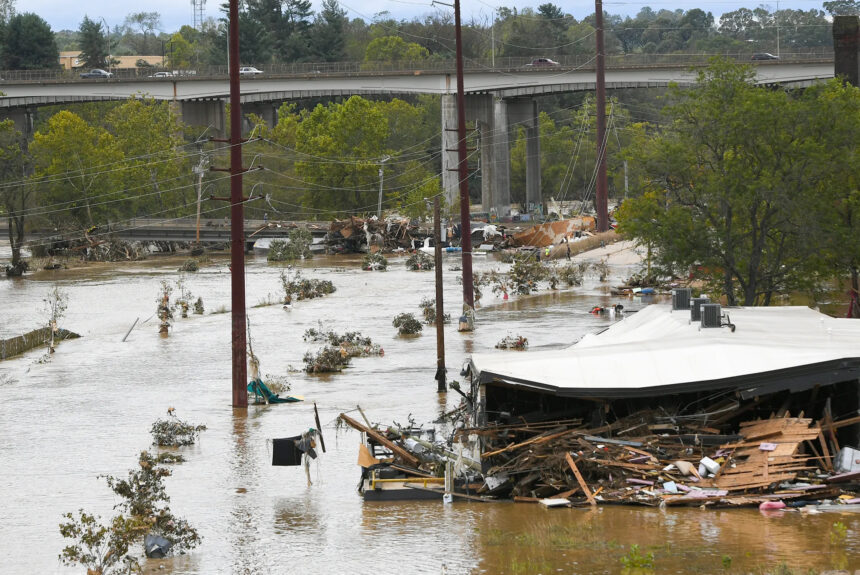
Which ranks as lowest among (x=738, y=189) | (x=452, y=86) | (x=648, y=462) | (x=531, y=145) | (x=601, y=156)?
(x=648, y=462)

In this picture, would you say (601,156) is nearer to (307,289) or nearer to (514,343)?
(307,289)

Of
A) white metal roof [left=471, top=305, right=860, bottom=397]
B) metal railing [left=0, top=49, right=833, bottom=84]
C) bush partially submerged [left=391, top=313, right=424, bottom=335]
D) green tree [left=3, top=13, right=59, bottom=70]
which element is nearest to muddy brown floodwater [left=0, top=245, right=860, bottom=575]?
bush partially submerged [left=391, top=313, right=424, bottom=335]

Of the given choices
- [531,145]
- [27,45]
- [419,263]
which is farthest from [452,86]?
[27,45]

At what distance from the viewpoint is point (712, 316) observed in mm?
23734

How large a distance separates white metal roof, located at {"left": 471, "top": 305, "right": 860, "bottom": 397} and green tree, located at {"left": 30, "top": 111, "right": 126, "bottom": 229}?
7380cm

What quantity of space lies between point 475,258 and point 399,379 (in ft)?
144

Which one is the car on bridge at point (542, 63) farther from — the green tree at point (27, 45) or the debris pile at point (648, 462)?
the debris pile at point (648, 462)

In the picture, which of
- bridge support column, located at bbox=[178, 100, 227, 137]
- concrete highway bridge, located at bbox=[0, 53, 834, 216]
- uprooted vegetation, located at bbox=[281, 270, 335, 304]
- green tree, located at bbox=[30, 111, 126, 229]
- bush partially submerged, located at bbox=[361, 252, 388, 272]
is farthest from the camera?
bridge support column, located at bbox=[178, 100, 227, 137]

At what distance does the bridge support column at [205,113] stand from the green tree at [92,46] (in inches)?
2190

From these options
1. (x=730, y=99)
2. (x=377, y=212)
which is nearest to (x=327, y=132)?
(x=377, y=212)

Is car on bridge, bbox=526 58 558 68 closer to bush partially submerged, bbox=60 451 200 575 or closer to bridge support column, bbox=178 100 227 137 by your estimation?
bridge support column, bbox=178 100 227 137

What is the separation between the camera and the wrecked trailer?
1875 centimetres

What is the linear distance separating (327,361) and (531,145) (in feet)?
269

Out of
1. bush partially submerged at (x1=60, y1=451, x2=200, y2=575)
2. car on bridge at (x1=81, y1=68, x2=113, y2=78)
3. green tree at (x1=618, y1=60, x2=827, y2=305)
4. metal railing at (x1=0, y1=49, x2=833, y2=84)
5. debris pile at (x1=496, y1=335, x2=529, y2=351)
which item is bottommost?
debris pile at (x1=496, y1=335, x2=529, y2=351)
